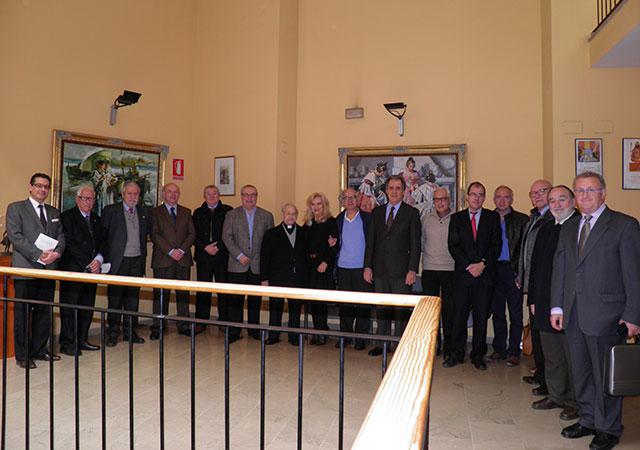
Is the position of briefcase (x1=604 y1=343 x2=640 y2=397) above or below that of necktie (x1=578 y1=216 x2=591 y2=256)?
below

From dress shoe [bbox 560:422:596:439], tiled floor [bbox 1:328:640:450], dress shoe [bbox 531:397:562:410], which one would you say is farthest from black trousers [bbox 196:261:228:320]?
dress shoe [bbox 560:422:596:439]

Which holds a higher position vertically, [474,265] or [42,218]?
[42,218]

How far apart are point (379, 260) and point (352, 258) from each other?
1.26ft

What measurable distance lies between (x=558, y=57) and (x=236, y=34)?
4.14m

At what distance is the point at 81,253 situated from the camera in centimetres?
496

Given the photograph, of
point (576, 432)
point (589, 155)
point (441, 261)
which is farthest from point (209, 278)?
point (589, 155)

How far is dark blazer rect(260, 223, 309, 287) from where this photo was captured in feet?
17.8

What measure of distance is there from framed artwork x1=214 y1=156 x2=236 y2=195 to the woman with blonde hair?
1.69m

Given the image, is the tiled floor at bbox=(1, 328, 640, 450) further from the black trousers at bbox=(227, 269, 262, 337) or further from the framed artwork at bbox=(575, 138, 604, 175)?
the framed artwork at bbox=(575, 138, 604, 175)

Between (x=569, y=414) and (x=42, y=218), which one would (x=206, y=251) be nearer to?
(x=42, y=218)

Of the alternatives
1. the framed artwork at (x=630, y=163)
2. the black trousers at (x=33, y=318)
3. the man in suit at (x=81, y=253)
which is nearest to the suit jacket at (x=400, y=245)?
the framed artwork at (x=630, y=163)

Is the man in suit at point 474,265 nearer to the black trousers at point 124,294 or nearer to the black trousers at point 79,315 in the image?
the black trousers at point 124,294

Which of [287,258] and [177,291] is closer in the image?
[287,258]

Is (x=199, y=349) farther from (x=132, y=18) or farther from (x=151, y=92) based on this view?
(x=132, y=18)
